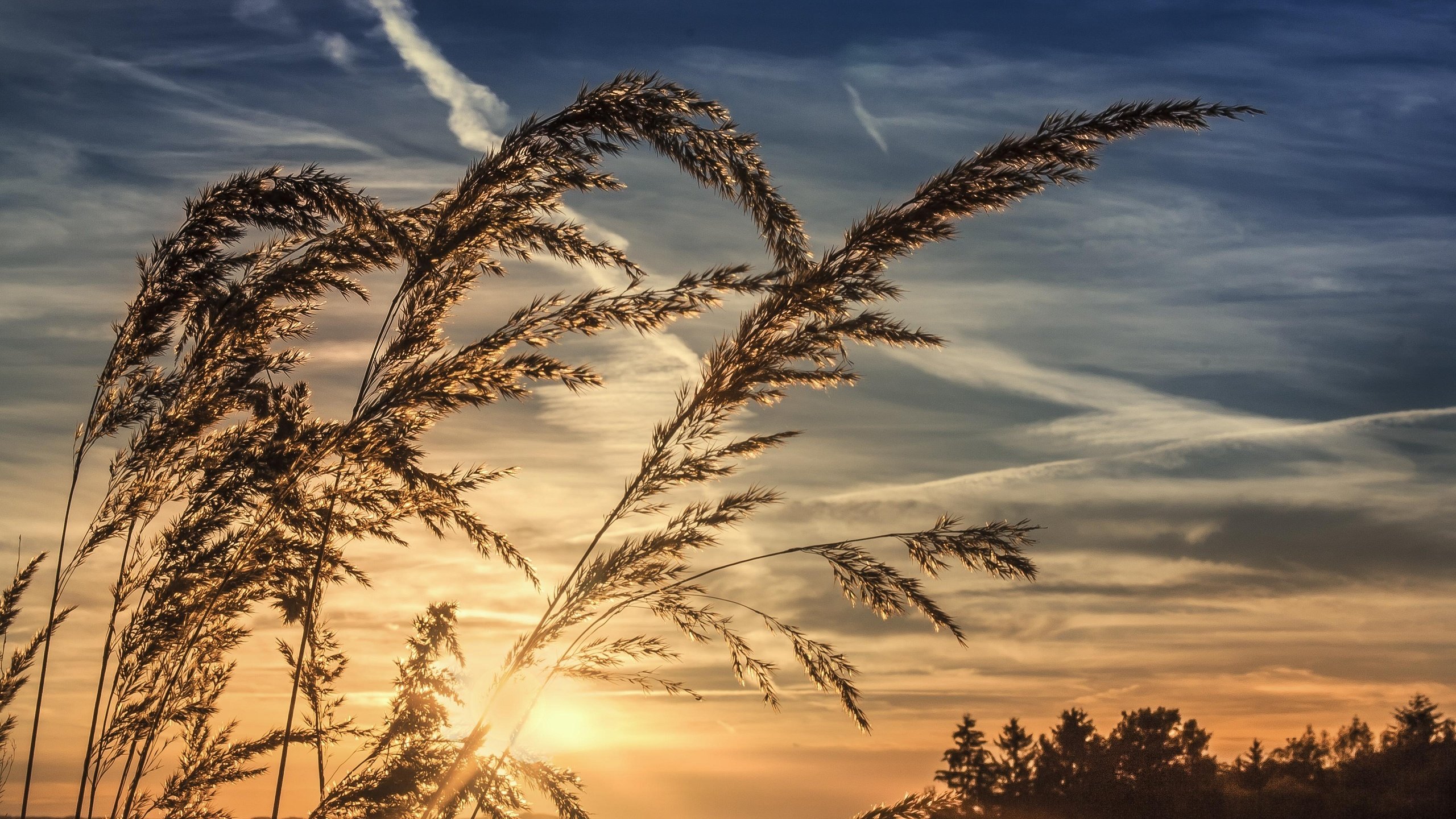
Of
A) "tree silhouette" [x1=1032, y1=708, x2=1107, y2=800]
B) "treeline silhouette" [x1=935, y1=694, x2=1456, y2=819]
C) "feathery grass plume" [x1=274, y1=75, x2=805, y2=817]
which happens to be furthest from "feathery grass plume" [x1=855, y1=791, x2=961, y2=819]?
"tree silhouette" [x1=1032, y1=708, x2=1107, y2=800]

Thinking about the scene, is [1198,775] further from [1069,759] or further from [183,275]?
[183,275]

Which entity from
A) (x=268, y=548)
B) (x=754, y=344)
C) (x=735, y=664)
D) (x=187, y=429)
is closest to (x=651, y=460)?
(x=754, y=344)

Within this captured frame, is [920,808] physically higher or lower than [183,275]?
lower

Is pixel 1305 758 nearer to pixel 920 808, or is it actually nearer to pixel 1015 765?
pixel 1015 765

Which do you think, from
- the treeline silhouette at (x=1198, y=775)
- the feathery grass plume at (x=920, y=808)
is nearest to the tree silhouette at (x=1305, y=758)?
the treeline silhouette at (x=1198, y=775)

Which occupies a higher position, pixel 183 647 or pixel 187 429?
pixel 187 429

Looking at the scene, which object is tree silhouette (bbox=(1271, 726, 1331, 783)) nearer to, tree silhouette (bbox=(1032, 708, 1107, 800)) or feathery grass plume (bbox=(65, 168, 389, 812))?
tree silhouette (bbox=(1032, 708, 1107, 800))

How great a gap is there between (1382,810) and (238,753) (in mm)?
36571

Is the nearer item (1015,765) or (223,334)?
(223,334)

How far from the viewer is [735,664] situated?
137 inches

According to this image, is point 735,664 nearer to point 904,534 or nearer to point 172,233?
point 904,534

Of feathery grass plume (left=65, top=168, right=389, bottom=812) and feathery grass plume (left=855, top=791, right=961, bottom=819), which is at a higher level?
feathery grass plume (left=65, top=168, right=389, bottom=812)

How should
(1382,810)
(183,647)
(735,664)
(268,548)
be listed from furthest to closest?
(1382,810)
(183,647)
(268,548)
(735,664)

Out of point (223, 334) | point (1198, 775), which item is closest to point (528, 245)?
point (223, 334)
